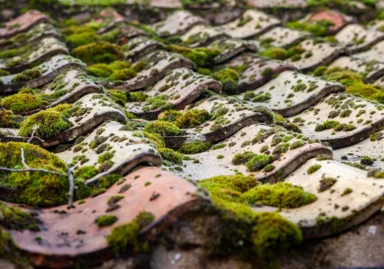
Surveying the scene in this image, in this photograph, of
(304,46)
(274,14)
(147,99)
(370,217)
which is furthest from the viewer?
(274,14)

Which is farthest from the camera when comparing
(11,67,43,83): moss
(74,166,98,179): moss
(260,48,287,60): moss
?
(260,48,287,60): moss

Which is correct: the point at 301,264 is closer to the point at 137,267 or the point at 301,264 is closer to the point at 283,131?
the point at 137,267

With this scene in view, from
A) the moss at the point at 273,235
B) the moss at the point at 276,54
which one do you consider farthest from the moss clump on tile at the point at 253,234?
the moss at the point at 276,54

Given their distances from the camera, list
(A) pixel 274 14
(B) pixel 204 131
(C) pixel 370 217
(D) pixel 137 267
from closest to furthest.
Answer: (D) pixel 137 267, (C) pixel 370 217, (B) pixel 204 131, (A) pixel 274 14

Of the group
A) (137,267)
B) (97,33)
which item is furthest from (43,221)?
(97,33)

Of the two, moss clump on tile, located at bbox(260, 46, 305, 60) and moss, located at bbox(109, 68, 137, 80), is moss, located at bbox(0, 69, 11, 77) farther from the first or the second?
Result: moss clump on tile, located at bbox(260, 46, 305, 60)

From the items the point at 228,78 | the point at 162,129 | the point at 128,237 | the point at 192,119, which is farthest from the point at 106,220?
the point at 228,78

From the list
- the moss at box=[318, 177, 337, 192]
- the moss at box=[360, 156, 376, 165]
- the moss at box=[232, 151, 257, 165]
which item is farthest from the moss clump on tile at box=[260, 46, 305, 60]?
the moss at box=[318, 177, 337, 192]

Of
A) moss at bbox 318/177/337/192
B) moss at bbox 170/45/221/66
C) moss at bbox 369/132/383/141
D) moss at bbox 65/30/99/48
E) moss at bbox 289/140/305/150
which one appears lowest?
moss at bbox 65/30/99/48
